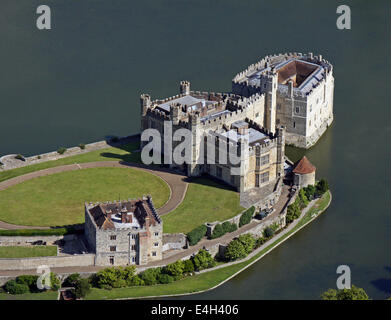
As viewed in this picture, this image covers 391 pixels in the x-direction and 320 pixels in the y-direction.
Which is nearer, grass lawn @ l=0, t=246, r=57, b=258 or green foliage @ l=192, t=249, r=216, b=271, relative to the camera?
grass lawn @ l=0, t=246, r=57, b=258

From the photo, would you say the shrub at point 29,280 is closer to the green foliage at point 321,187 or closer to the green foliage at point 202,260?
the green foliage at point 202,260

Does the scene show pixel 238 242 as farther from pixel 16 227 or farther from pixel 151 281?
pixel 16 227

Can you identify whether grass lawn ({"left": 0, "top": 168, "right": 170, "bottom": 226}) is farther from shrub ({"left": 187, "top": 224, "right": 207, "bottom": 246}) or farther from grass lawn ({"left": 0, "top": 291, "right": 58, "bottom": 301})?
grass lawn ({"left": 0, "top": 291, "right": 58, "bottom": 301})

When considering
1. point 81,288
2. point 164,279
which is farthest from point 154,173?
point 81,288

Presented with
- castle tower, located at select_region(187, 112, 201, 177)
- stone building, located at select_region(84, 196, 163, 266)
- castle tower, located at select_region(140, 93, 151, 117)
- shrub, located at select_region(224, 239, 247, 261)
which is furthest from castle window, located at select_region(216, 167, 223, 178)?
stone building, located at select_region(84, 196, 163, 266)

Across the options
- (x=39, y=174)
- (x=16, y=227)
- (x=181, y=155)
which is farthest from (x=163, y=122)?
(x=16, y=227)

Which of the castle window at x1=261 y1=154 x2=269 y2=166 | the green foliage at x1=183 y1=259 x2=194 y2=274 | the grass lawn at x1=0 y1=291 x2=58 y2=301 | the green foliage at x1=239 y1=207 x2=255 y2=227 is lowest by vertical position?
the grass lawn at x1=0 y1=291 x2=58 y2=301

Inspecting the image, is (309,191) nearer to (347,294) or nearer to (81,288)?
(347,294)
